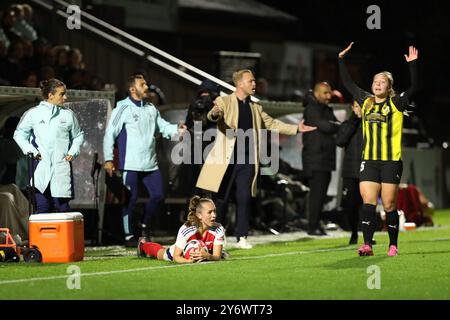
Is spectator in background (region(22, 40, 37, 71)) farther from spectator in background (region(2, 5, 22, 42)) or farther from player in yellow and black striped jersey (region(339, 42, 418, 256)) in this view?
player in yellow and black striped jersey (region(339, 42, 418, 256))

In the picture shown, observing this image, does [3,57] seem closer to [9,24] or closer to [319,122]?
[9,24]

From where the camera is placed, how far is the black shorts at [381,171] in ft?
42.7

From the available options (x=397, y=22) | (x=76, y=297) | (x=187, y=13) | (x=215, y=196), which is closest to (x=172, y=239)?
(x=215, y=196)

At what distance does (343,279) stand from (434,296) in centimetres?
134

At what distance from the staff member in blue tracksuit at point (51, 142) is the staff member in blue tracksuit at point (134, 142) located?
4.49ft

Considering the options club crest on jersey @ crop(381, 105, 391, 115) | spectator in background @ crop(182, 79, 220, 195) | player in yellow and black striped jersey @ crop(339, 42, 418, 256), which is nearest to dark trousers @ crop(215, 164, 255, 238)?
spectator in background @ crop(182, 79, 220, 195)

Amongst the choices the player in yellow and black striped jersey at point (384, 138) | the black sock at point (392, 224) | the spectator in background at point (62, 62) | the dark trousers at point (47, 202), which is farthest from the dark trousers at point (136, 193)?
the spectator in background at point (62, 62)

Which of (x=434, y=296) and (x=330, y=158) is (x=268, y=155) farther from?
(x=434, y=296)

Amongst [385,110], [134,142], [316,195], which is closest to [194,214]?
[385,110]

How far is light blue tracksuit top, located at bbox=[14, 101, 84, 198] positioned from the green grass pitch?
933 millimetres

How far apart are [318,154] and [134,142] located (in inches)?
150

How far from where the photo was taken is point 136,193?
15188 millimetres

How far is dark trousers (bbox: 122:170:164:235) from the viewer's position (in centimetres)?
1500
